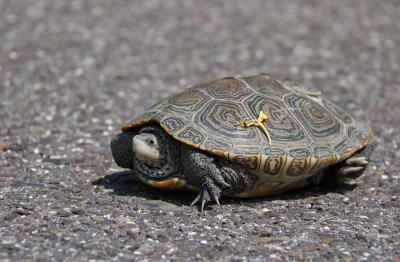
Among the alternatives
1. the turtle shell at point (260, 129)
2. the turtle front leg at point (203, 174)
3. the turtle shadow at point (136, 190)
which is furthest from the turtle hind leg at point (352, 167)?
the turtle shadow at point (136, 190)

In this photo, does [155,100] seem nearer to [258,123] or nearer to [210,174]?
[258,123]

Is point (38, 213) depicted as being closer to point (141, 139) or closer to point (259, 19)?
point (141, 139)

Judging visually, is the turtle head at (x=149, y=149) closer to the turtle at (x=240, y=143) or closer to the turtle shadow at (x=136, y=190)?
the turtle at (x=240, y=143)

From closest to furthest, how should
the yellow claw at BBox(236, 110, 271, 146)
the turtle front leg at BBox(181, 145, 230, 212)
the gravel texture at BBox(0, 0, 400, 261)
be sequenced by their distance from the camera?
the gravel texture at BBox(0, 0, 400, 261)
the turtle front leg at BBox(181, 145, 230, 212)
the yellow claw at BBox(236, 110, 271, 146)

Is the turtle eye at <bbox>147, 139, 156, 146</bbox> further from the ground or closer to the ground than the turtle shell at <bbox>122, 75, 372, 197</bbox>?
closer to the ground

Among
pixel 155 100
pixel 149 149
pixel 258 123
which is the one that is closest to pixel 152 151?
pixel 149 149

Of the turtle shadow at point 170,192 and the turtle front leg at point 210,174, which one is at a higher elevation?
the turtle front leg at point 210,174

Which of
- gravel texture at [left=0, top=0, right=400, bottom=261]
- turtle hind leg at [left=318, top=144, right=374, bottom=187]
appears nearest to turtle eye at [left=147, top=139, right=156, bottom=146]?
gravel texture at [left=0, top=0, right=400, bottom=261]

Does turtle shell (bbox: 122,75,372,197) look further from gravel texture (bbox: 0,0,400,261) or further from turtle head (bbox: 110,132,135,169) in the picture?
gravel texture (bbox: 0,0,400,261)

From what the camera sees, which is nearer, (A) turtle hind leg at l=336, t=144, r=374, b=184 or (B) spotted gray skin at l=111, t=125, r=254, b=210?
(B) spotted gray skin at l=111, t=125, r=254, b=210
